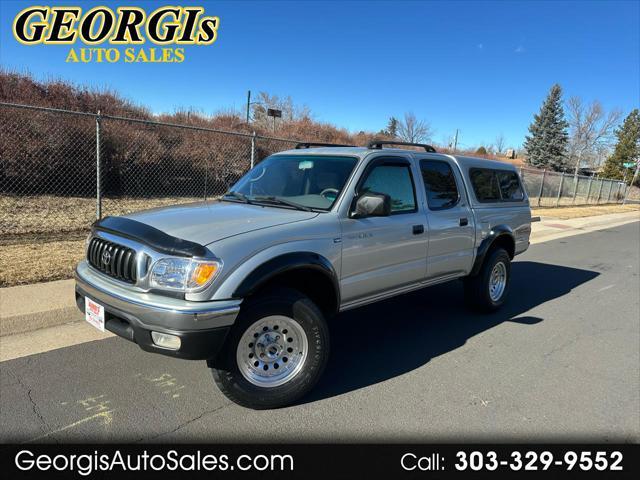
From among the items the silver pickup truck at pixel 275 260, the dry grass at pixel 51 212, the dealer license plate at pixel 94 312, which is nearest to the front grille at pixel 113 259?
the silver pickup truck at pixel 275 260

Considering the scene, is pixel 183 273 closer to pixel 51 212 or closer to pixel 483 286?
pixel 483 286

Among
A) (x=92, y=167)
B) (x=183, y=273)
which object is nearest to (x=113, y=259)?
(x=183, y=273)

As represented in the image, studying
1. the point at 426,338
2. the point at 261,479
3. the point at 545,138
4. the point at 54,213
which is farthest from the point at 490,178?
the point at 545,138

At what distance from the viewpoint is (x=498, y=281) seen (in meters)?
5.69

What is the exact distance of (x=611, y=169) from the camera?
191ft

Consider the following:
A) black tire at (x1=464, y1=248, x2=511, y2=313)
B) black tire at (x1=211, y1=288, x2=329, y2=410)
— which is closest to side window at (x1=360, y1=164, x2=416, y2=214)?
black tire at (x1=211, y1=288, x2=329, y2=410)

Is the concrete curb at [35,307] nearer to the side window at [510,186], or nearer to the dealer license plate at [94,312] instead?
the dealer license plate at [94,312]

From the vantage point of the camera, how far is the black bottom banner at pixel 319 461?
96.9 inches

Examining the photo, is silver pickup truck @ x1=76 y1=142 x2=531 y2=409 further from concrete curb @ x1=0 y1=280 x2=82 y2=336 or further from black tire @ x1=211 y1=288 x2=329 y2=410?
concrete curb @ x1=0 y1=280 x2=82 y2=336

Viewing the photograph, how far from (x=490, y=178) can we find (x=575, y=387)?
2.73m

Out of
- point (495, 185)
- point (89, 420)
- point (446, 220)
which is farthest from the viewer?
point (495, 185)

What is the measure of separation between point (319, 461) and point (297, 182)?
7.69 feet

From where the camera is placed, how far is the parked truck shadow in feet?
12.2

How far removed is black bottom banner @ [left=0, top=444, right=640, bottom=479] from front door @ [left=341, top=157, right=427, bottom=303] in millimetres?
1309
